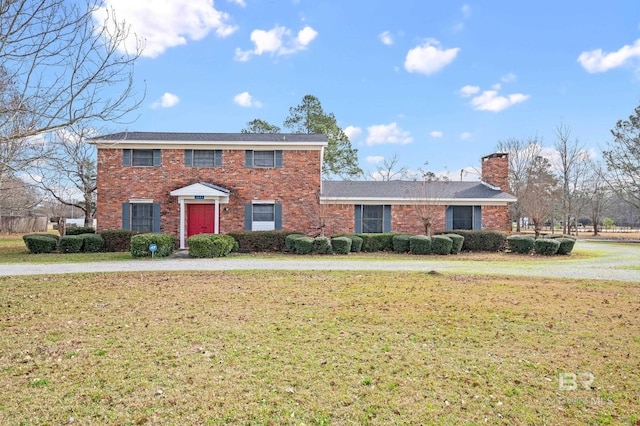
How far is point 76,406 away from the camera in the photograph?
3.41 metres

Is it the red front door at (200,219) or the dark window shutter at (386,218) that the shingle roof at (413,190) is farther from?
the red front door at (200,219)

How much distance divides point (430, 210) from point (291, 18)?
34.9 ft

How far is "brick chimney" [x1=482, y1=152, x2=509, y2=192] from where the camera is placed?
21.4m

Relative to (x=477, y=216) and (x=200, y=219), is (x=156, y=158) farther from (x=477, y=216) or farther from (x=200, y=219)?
(x=477, y=216)

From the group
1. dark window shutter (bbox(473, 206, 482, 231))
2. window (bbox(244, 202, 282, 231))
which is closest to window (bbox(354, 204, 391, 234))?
window (bbox(244, 202, 282, 231))

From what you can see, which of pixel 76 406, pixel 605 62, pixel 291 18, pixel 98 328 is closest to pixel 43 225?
pixel 291 18

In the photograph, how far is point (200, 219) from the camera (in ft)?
61.4

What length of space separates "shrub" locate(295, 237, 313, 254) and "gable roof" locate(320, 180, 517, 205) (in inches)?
147

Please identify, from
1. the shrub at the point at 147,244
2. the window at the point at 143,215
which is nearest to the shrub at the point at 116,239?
the window at the point at 143,215

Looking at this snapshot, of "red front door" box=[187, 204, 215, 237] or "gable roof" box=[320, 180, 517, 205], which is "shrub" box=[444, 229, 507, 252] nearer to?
"gable roof" box=[320, 180, 517, 205]

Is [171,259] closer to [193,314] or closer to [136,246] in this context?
[136,246]

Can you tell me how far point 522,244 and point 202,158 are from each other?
50.7ft

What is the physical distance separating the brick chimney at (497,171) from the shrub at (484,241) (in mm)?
4512

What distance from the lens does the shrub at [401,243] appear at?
17.2 meters
